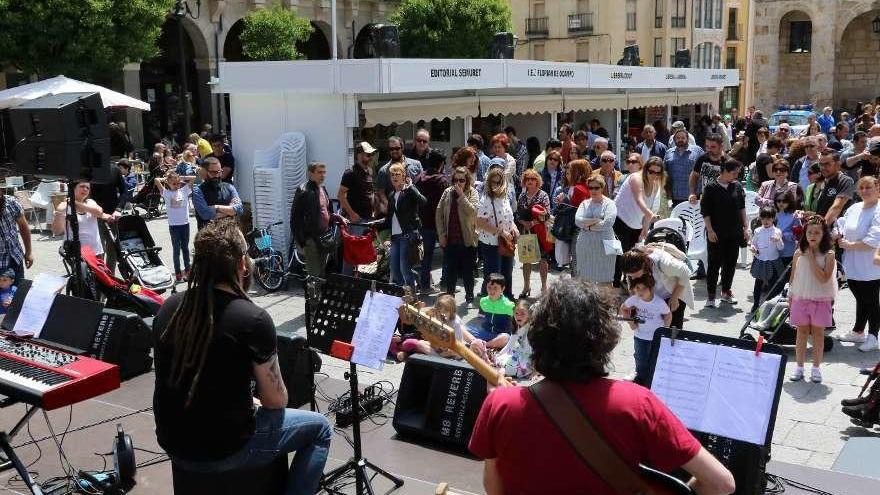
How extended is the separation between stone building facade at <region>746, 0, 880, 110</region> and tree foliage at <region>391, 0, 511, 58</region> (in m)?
19.3

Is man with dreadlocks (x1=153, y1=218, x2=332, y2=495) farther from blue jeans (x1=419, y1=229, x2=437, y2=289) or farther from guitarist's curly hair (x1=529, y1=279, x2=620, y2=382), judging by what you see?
blue jeans (x1=419, y1=229, x2=437, y2=289)

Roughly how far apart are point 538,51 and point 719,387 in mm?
A: 49907

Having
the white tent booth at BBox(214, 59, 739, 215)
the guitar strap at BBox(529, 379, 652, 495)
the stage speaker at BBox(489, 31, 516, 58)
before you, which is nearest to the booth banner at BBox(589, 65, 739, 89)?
the white tent booth at BBox(214, 59, 739, 215)

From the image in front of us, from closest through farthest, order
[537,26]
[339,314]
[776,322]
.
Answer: [339,314] < [776,322] < [537,26]

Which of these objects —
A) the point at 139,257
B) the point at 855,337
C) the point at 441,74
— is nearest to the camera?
the point at 855,337

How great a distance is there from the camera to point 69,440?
232 inches

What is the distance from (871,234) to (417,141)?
18.7 feet

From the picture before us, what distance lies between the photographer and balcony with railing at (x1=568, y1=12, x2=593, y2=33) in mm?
49812

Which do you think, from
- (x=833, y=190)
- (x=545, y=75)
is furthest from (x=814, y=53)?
(x=833, y=190)

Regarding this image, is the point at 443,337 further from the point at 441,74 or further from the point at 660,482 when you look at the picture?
the point at 441,74

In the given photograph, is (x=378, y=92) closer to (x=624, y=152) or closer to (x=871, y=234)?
(x=871, y=234)

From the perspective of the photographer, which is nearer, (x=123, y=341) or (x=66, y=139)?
(x=66, y=139)

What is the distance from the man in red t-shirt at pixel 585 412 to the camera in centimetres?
249

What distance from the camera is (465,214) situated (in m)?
9.06
